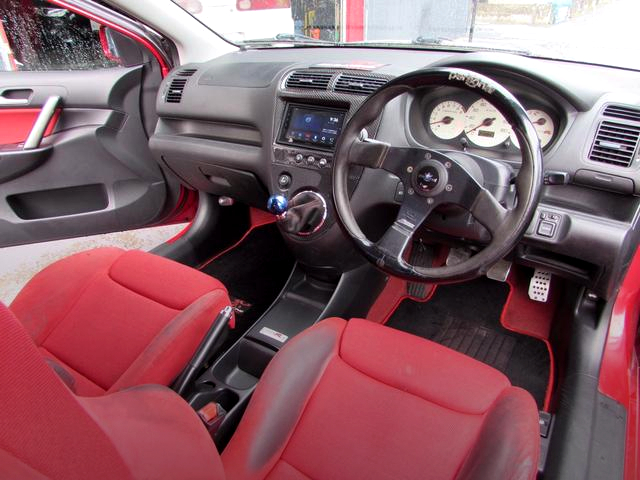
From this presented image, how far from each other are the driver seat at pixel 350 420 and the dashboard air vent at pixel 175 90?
1093 millimetres

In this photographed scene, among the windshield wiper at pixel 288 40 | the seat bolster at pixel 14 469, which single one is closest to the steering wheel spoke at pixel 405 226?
the seat bolster at pixel 14 469

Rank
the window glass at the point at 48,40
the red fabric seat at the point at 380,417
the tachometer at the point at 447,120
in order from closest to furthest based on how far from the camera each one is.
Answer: the red fabric seat at the point at 380,417
the tachometer at the point at 447,120
the window glass at the point at 48,40

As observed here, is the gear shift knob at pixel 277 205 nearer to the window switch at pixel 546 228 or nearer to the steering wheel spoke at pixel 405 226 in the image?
the steering wheel spoke at pixel 405 226

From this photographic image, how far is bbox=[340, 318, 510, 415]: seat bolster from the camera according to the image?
39.9 inches

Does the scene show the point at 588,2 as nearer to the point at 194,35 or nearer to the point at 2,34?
the point at 194,35

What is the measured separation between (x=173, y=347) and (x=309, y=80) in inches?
33.8

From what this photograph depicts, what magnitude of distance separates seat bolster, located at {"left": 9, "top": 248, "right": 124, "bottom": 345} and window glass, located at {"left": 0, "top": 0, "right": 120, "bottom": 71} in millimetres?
907

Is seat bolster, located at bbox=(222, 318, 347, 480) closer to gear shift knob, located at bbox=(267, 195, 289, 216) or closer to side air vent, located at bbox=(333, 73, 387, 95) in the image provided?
gear shift knob, located at bbox=(267, 195, 289, 216)

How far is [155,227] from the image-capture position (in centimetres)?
223

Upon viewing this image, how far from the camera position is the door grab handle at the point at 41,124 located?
5.93 ft

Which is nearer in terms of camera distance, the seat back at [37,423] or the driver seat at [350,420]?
the seat back at [37,423]

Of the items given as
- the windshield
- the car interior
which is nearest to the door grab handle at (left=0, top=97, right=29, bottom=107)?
the car interior

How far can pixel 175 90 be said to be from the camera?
1820 millimetres

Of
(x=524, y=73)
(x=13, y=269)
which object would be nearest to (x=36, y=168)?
(x=13, y=269)
